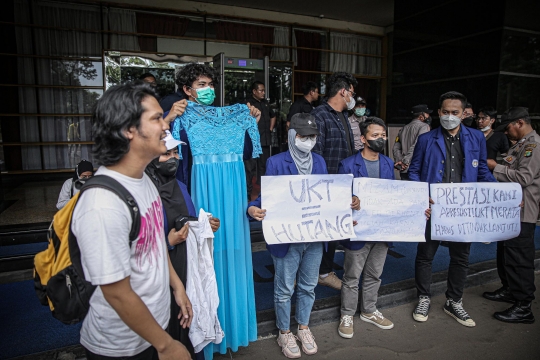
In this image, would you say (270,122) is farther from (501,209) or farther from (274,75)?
(501,209)

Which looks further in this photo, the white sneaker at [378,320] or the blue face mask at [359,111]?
the blue face mask at [359,111]

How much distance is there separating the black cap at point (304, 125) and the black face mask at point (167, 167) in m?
0.94

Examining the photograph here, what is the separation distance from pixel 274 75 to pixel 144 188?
8.54 metres

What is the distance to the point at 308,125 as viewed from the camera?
251cm

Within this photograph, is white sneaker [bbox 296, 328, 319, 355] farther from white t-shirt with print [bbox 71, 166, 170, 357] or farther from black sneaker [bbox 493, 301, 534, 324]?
black sneaker [bbox 493, 301, 534, 324]

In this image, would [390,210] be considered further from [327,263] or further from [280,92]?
[280,92]

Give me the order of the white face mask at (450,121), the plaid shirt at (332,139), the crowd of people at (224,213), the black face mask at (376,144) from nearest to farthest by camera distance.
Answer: the crowd of people at (224,213), the black face mask at (376,144), the white face mask at (450,121), the plaid shirt at (332,139)

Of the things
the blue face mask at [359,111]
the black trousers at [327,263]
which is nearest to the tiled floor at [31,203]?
the black trousers at [327,263]

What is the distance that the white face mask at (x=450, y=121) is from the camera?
2.98 metres

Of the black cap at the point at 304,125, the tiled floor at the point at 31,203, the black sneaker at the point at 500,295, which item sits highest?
the black cap at the point at 304,125

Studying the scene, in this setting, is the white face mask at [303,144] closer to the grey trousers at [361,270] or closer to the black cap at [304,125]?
the black cap at [304,125]

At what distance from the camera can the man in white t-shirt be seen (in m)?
1.13

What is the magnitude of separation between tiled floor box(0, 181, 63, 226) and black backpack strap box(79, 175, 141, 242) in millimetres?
4290

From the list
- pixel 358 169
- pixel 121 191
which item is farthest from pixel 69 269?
pixel 358 169
